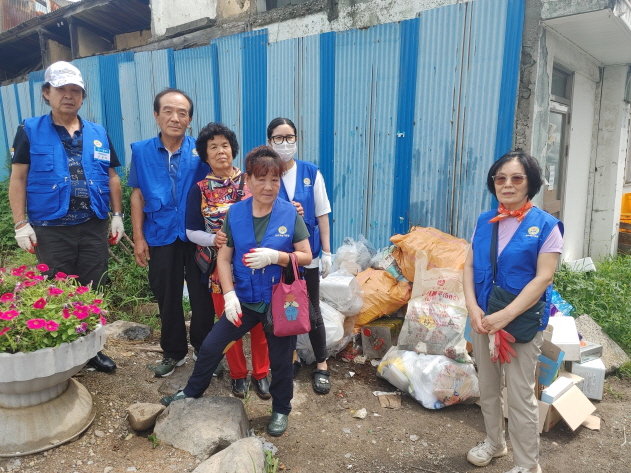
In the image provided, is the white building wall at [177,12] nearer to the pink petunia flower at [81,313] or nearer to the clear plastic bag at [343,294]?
the clear plastic bag at [343,294]

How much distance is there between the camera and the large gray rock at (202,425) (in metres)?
2.44

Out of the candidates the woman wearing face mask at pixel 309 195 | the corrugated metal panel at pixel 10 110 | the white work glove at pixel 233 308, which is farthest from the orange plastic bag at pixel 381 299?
the corrugated metal panel at pixel 10 110

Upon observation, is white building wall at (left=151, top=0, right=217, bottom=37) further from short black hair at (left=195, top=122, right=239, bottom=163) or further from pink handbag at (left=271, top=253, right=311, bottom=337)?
pink handbag at (left=271, top=253, right=311, bottom=337)

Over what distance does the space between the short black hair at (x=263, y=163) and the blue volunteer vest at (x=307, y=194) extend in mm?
553

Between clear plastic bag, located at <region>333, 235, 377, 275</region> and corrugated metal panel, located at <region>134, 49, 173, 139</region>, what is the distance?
12.3 ft

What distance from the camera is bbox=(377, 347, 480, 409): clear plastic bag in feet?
10.4

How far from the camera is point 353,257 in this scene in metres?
4.45

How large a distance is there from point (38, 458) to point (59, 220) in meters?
1.44

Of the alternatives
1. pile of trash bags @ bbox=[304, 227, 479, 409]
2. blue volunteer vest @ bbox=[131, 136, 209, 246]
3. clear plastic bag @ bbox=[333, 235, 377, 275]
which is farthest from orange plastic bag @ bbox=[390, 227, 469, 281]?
blue volunteer vest @ bbox=[131, 136, 209, 246]

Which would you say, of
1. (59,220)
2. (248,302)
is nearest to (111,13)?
(59,220)

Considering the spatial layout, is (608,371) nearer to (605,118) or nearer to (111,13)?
(605,118)

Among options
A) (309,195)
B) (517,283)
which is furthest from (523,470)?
(309,195)

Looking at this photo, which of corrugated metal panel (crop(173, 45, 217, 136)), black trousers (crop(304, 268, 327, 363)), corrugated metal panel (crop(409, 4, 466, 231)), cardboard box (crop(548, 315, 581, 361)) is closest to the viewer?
black trousers (crop(304, 268, 327, 363))

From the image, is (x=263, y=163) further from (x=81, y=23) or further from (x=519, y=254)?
(x=81, y=23)
